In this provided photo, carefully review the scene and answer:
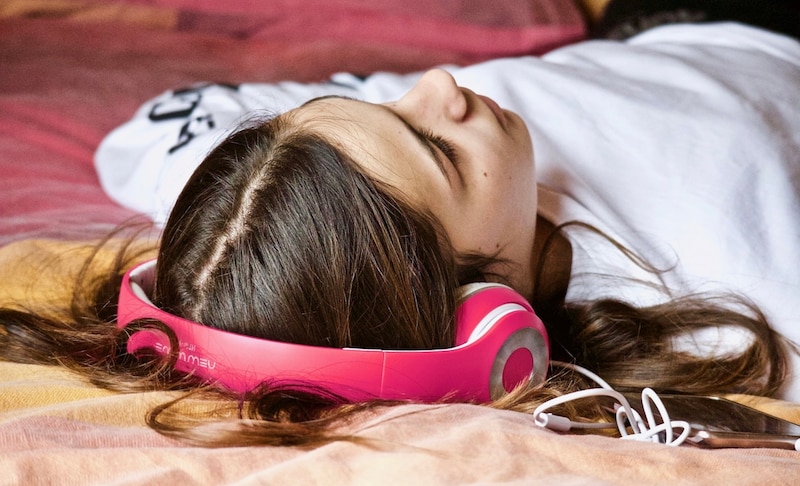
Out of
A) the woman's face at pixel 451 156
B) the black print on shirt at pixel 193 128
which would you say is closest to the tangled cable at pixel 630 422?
the woman's face at pixel 451 156

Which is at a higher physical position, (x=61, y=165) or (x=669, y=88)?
(x=669, y=88)

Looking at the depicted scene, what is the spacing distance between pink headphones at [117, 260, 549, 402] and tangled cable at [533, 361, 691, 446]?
0.20ft

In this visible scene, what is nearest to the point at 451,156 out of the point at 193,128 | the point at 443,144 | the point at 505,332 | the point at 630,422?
the point at 443,144

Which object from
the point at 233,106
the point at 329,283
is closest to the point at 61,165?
the point at 233,106

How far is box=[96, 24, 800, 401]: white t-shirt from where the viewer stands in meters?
1.01

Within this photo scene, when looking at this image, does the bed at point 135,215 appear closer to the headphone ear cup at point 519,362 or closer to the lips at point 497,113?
the headphone ear cup at point 519,362

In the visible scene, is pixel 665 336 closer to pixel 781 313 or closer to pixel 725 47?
pixel 781 313

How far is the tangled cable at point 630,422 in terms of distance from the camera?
68 centimetres

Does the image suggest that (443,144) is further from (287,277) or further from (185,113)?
(185,113)

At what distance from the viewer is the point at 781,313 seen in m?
0.95

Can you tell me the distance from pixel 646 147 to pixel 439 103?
39 cm

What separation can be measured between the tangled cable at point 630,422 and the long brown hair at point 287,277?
0.16 feet

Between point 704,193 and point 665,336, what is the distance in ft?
0.73

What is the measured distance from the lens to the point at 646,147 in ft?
3.73
